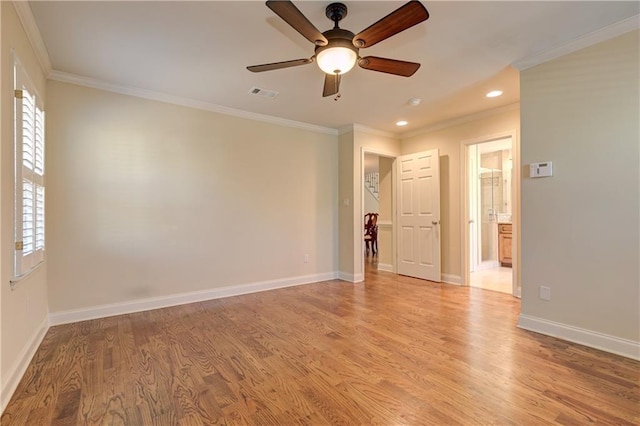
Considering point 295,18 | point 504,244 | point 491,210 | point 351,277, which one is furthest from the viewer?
point 491,210

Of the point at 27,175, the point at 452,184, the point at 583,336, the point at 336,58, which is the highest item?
the point at 336,58

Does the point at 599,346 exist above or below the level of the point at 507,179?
below

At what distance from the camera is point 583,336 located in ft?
8.14

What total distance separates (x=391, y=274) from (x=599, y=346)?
10.4 feet

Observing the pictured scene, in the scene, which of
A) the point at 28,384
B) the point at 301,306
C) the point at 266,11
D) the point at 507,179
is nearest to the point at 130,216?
the point at 28,384

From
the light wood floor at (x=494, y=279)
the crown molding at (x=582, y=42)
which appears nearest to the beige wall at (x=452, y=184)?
the light wood floor at (x=494, y=279)

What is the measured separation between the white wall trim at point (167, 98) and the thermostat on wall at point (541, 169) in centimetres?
313

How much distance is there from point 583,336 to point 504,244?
413 cm

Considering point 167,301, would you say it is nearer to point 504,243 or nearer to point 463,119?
point 463,119

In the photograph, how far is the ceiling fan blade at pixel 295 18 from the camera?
1638 millimetres

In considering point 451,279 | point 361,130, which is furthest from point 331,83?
point 451,279

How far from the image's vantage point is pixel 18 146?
6.77ft

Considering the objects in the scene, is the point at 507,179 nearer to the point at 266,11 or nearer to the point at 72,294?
the point at 266,11

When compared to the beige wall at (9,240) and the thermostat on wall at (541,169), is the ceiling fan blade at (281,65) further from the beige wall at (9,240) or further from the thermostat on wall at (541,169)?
the thermostat on wall at (541,169)
